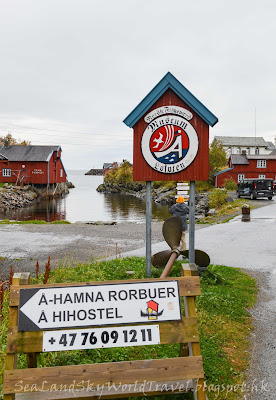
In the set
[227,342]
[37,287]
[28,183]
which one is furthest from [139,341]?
→ [28,183]

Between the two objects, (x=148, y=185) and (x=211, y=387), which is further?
(x=148, y=185)

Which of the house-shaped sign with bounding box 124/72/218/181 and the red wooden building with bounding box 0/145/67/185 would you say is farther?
the red wooden building with bounding box 0/145/67/185

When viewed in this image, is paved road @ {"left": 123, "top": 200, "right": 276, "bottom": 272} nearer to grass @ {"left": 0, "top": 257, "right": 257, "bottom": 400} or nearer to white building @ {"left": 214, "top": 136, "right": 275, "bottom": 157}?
grass @ {"left": 0, "top": 257, "right": 257, "bottom": 400}

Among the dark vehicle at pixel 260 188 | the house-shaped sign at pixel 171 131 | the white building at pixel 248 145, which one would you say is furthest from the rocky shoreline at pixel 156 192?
the white building at pixel 248 145

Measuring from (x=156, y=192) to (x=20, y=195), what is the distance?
69.4ft

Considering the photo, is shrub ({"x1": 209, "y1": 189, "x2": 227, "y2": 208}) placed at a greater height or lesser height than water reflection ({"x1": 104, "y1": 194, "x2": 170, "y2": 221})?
greater

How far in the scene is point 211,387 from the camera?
13.9 feet

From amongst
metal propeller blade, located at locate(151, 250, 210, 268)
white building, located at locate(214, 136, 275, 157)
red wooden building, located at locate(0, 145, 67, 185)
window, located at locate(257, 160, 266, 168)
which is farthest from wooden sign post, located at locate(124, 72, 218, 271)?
white building, located at locate(214, 136, 275, 157)

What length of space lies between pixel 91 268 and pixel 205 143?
421cm

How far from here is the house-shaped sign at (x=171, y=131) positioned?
7656 mm

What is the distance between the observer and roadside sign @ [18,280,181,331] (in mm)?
3526

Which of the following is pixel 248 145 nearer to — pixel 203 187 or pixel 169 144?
pixel 203 187

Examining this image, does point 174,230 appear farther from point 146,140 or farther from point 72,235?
point 72,235

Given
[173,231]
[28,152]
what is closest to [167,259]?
[173,231]
